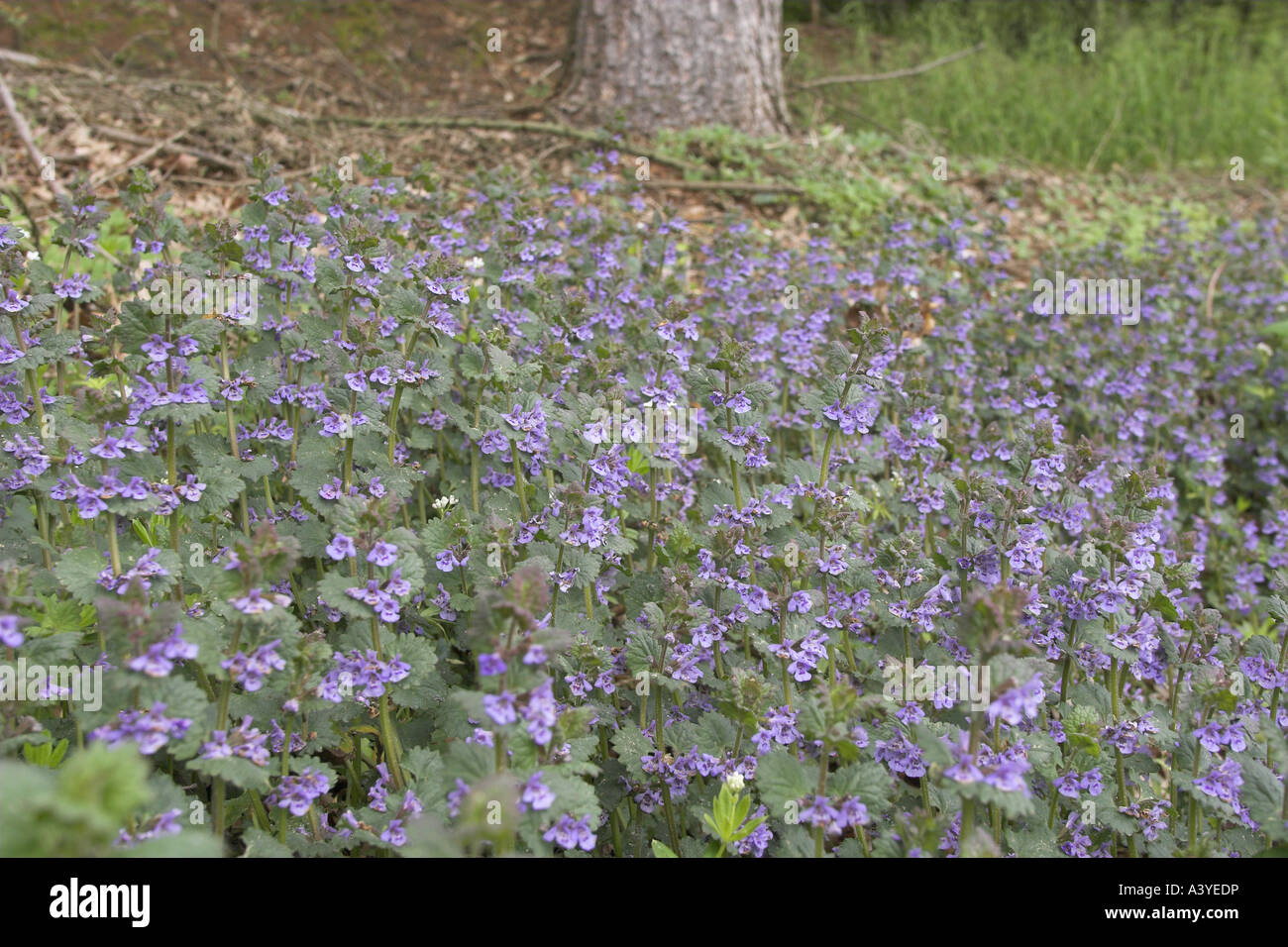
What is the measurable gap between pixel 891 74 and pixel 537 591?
872 centimetres

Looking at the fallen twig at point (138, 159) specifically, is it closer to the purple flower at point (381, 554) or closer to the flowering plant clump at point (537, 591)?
the flowering plant clump at point (537, 591)

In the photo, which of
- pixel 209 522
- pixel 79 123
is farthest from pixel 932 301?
pixel 79 123

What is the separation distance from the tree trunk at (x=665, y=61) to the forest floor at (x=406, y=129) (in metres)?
0.34

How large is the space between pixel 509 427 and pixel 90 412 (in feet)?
3.28

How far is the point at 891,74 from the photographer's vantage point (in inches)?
367

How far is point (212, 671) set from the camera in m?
1.99

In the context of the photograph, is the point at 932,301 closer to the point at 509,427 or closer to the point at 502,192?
the point at 502,192

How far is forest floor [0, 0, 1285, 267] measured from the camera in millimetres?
6383

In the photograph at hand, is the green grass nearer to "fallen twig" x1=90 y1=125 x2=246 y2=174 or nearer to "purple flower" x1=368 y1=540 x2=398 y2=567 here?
"fallen twig" x1=90 y1=125 x2=246 y2=174

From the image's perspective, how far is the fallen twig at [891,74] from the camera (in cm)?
910

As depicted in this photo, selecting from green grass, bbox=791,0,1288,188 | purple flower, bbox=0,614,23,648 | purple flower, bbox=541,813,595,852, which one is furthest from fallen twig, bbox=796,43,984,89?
purple flower, bbox=0,614,23,648

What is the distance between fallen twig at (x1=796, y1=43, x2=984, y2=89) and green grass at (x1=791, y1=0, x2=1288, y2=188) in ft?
0.32

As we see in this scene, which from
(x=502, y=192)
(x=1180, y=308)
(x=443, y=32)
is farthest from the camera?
(x=443, y=32)

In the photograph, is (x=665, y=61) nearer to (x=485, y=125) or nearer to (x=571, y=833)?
(x=485, y=125)
